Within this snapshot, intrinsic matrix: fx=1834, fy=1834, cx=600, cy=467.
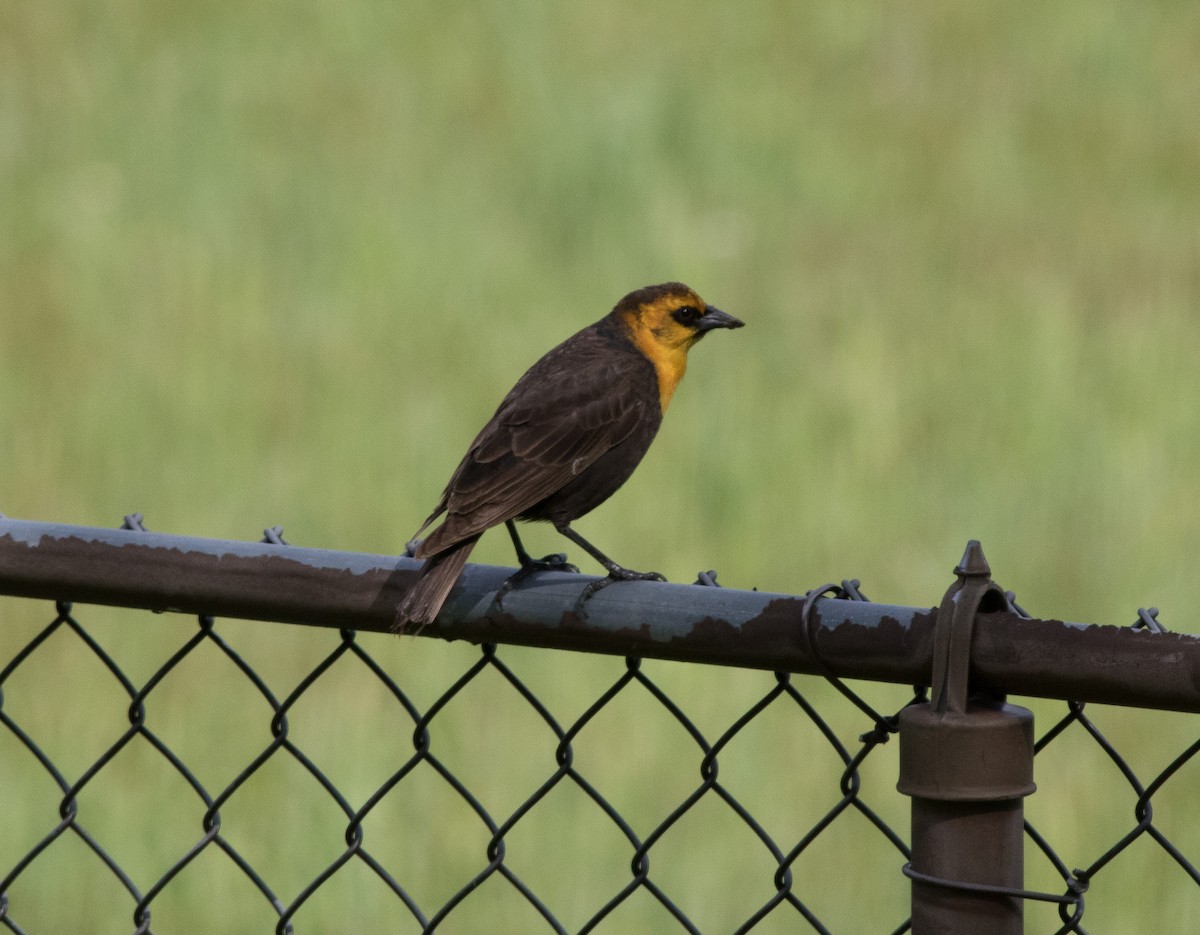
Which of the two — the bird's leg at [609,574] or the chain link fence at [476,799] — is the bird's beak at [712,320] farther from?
the chain link fence at [476,799]

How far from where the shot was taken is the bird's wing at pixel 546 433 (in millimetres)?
3516

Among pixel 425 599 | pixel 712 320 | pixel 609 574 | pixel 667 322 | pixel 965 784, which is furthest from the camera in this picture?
pixel 712 320

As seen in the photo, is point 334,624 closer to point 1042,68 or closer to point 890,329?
point 890,329

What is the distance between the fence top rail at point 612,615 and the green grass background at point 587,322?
213 cm

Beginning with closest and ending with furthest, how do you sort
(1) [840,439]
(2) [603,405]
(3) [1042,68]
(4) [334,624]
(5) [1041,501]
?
(4) [334,624] < (2) [603,405] < (5) [1041,501] < (1) [840,439] < (3) [1042,68]

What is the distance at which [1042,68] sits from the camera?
11289 millimetres

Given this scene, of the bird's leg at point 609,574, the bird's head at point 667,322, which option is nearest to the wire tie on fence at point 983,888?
the bird's leg at point 609,574

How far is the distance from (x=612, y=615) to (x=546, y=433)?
1617 millimetres

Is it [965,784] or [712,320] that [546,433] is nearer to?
A: [712,320]

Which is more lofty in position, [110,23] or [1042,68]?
[110,23]

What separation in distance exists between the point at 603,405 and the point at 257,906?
1.61 m

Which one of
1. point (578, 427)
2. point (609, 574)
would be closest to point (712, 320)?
point (578, 427)

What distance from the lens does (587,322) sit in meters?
8.29

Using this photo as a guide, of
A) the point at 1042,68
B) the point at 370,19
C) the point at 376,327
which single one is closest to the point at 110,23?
the point at 370,19
